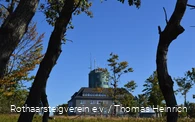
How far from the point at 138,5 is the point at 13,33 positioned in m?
4.94

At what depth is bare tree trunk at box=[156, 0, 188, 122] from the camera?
20.7 feet

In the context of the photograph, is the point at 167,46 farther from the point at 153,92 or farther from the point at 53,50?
the point at 153,92

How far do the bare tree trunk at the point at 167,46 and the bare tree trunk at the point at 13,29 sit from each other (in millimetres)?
2654

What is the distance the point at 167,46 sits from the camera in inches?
257

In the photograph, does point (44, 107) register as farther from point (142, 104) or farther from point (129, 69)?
point (142, 104)

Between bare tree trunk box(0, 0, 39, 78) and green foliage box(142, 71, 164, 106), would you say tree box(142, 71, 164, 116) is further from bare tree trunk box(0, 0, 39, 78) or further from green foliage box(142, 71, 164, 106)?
bare tree trunk box(0, 0, 39, 78)

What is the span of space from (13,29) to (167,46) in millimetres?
3092

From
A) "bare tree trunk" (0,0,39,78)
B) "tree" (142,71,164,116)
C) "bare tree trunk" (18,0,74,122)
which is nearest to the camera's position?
"bare tree trunk" (0,0,39,78)

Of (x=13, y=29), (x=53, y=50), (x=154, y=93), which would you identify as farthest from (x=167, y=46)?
(x=154, y=93)

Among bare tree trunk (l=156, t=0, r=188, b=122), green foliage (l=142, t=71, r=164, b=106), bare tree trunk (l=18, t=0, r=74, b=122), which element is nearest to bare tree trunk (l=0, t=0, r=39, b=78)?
bare tree trunk (l=156, t=0, r=188, b=122)

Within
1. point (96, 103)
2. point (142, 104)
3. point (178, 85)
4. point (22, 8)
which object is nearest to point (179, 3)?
point (22, 8)

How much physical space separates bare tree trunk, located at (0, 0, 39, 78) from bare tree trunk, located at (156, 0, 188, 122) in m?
2.65

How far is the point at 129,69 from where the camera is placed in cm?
4562

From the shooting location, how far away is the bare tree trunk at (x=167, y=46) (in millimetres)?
A: 6320
